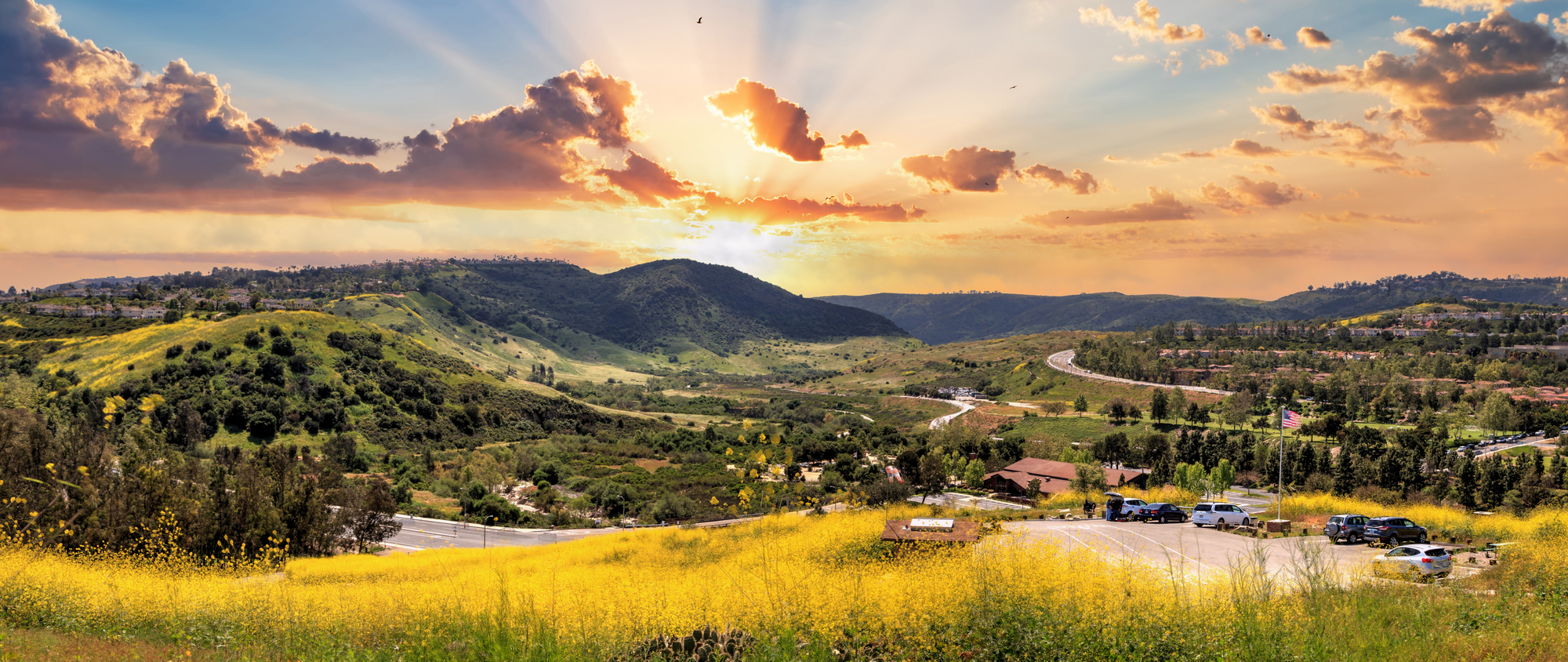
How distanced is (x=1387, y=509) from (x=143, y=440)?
197ft

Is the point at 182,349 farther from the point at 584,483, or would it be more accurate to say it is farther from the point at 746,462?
the point at 746,462

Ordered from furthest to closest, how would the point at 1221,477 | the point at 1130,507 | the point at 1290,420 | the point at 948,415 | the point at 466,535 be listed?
the point at 948,415 → the point at 1221,477 → the point at 466,535 → the point at 1130,507 → the point at 1290,420

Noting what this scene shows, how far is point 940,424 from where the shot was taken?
127688mm

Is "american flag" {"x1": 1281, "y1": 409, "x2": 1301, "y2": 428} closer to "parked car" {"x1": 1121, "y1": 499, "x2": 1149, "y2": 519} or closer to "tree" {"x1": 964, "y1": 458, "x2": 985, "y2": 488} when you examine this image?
"parked car" {"x1": 1121, "y1": 499, "x2": 1149, "y2": 519}

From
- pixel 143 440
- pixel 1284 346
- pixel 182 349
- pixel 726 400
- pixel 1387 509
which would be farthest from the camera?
pixel 726 400

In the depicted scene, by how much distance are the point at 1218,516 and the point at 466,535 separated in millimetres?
53001

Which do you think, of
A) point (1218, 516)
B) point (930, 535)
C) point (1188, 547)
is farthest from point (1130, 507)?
point (930, 535)

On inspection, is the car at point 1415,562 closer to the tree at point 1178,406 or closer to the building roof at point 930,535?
the building roof at point 930,535

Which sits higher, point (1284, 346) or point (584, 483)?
point (1284, 346)

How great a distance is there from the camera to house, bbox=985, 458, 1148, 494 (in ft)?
213

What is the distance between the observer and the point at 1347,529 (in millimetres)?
31047

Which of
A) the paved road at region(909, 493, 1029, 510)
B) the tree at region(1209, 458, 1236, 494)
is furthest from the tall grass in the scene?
the tree at region(1209, 458, 1236, 494)

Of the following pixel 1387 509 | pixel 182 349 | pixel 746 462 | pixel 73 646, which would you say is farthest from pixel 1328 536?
pixel 182 349

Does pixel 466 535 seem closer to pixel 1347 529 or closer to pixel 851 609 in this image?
pixel 851 609
